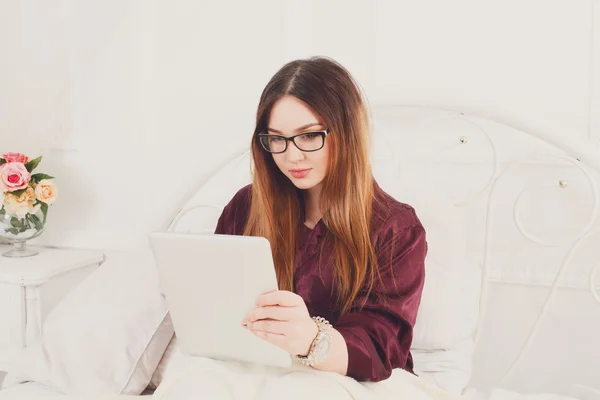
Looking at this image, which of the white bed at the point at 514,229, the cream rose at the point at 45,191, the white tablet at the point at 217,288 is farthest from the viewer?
the cream rose at the point at 45,191

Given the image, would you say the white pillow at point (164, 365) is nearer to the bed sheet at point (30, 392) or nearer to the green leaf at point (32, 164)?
the bed sheet at point (30, 392)

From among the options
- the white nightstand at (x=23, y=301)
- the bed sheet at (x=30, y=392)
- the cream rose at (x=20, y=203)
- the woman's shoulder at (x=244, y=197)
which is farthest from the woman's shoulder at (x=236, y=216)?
the cream rose at (x=20, y=203)

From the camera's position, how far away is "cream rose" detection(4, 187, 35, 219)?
1996 millimetres

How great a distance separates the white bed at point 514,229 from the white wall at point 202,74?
10 centimetres

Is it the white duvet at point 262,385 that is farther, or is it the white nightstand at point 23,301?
the white nightstand at point 23,301

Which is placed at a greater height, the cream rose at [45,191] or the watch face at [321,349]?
the cream rose at [45,191]

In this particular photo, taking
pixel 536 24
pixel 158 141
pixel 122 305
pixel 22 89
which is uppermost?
pixel 536 24

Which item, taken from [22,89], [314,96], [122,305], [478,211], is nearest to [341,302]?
[314,96]

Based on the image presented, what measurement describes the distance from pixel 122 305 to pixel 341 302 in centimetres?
53

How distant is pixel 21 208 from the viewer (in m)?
2.01

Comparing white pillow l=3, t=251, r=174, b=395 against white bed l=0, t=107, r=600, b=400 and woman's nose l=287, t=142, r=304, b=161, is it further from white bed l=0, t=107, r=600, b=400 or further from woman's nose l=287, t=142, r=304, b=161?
white bed l=0, t=107, r=600, b=400

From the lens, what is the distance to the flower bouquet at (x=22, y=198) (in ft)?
6.54

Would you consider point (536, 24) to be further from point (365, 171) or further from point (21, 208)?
point (21, 208)

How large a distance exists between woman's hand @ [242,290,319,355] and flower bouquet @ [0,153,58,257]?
1.20m
